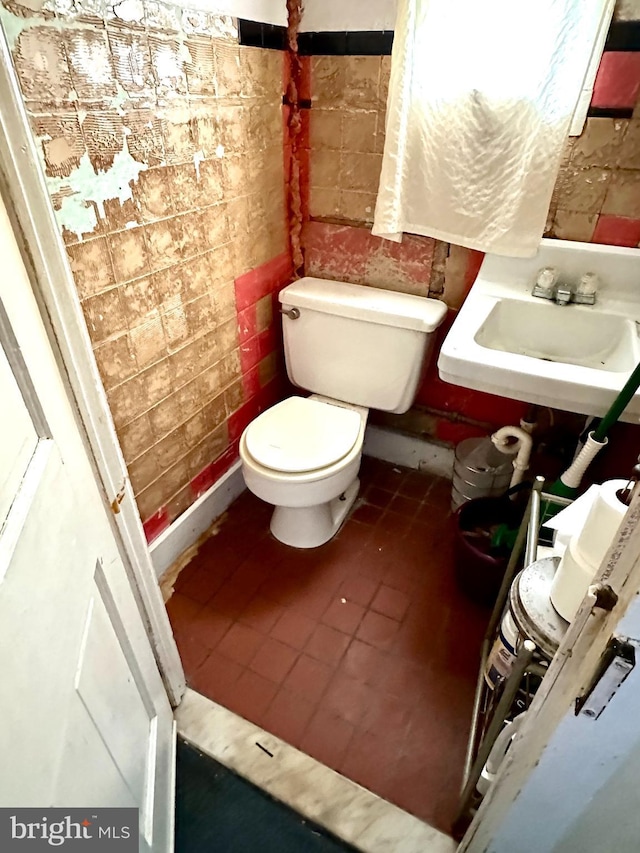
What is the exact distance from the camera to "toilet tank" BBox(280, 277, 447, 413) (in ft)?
5.43

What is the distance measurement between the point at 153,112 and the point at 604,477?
65.4 inches

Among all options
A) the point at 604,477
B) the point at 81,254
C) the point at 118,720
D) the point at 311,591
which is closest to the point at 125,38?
the point at 81,254

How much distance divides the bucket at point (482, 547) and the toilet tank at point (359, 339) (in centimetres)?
43

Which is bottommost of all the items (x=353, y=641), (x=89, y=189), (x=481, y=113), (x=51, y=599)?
(x=353, y=641)

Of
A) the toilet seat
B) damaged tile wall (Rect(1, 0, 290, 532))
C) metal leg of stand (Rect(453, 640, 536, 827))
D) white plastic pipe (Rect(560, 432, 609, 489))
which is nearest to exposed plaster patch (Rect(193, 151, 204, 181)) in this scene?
damaged tile wall (Rect(1, 0, 290, 532))

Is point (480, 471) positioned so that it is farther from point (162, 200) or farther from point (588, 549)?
point (162, 200)

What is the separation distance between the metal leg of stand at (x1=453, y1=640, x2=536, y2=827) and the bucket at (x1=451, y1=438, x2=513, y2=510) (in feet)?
3.03

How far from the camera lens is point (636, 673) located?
0.50m

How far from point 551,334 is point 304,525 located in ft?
3.25

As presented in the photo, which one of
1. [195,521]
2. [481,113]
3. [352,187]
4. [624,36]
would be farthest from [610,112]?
[195,521]

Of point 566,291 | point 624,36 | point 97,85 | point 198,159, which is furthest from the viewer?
point 566,291

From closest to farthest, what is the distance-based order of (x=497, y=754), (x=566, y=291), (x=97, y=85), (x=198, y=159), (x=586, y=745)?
1. (x=586, y=745)
2. (x=497, y=754)
3. (x=97, y=85)
4. (x=198, y=159)
5. (x=566, y=291)

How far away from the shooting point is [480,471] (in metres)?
1.81

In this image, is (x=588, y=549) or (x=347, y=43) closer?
(x=588, y=549)
